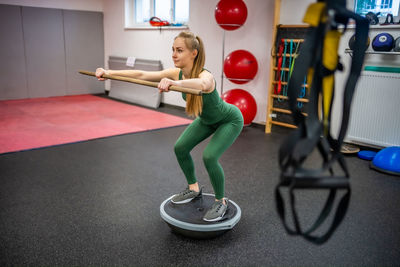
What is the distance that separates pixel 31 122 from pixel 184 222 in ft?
13.8

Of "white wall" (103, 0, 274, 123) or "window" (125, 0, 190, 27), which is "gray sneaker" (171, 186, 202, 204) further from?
"window" (125, 0, 190, 27)

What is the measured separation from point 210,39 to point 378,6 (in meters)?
2.73

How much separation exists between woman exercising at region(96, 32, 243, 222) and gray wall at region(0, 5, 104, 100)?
584 cm

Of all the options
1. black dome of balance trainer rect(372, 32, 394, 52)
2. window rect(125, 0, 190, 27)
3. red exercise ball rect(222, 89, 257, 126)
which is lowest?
red exercise ball rect(222, 89, 257, 126)

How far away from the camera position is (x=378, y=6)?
158 inches

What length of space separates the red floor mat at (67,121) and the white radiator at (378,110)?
8.92ft

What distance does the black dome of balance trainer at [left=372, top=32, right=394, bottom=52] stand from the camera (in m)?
3.65

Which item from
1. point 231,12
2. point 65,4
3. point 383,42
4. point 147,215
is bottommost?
point 147,215

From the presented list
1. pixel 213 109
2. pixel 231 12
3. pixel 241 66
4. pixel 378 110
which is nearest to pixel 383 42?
pixel 378 110

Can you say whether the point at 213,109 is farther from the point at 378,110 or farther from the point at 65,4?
the point at 65,4

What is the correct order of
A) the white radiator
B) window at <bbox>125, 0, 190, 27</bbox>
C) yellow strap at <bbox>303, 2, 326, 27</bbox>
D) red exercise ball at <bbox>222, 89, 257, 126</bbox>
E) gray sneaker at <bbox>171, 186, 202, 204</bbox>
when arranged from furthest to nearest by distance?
1. window at <bbox>125, 0, 190, 27</bbox>
2. red exercise ball at <bbox>222, 89, 257, 126</bbox>
3. the white radiator
4. gray sneaker at <bbox>171, 186, 202, 204</bbox>
5. yellow strap at <bbox>303, 2, 326, 27</bbox>

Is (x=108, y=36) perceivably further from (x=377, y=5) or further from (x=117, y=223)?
(x=117, y=223)

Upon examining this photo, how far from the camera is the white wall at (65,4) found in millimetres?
7068

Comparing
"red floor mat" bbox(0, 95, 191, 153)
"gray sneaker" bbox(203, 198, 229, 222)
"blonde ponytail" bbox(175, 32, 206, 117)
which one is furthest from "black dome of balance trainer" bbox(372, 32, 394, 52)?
"red floor mat" bbox(0, 95, 191, 153)
